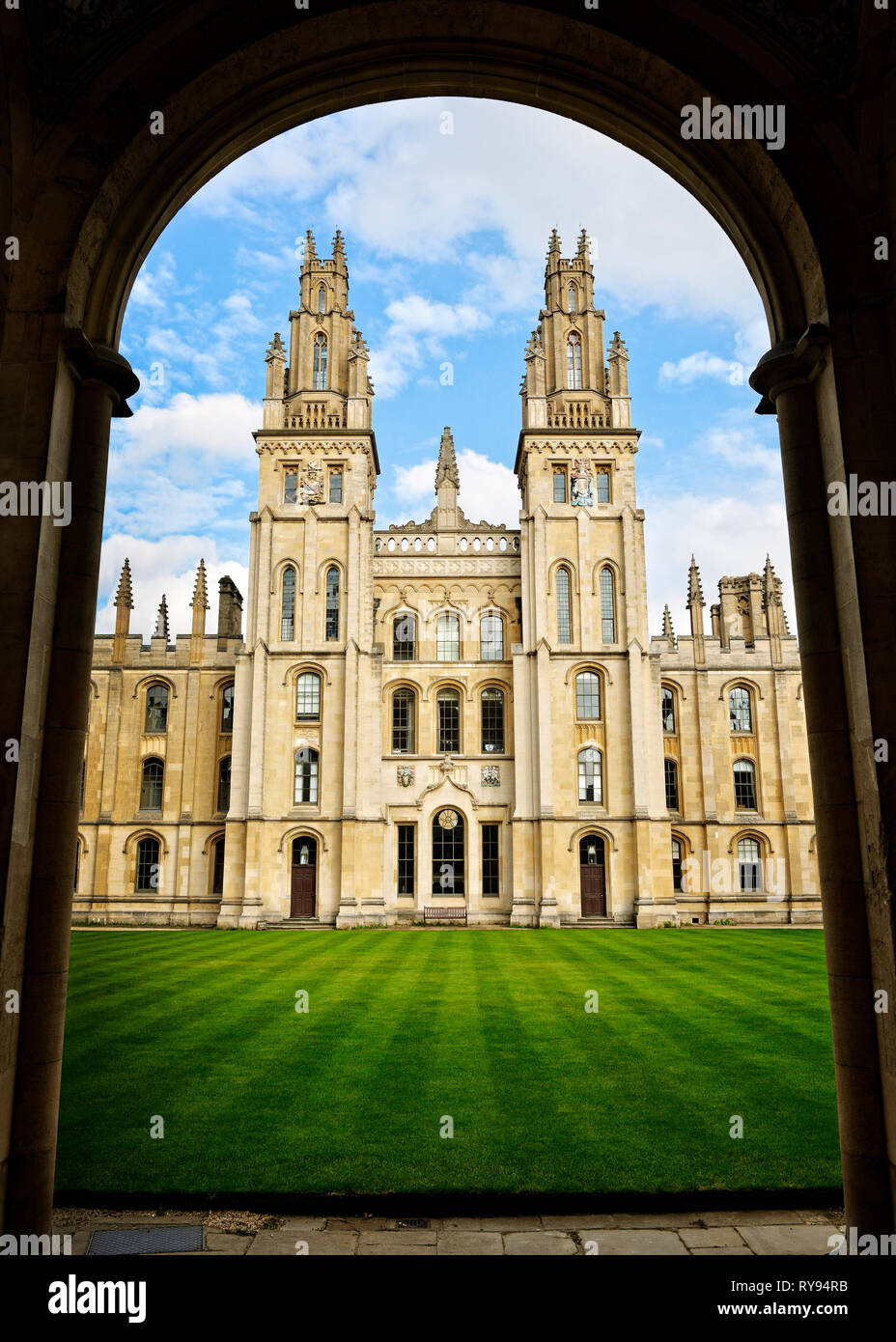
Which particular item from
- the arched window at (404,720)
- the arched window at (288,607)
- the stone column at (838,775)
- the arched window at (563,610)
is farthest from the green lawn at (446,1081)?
the arched window at (288,607)

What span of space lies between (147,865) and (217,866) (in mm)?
3169

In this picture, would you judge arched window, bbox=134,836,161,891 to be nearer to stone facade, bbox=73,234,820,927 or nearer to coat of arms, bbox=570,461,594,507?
stone facade, bbox=73,234,820,927

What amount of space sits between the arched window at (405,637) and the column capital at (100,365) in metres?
34.0

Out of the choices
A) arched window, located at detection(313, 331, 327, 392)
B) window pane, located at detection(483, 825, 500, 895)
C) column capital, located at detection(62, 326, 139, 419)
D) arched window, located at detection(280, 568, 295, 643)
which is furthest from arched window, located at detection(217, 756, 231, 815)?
column capital, located at detection(62, 326, 139, 419)

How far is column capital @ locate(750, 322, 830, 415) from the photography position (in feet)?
19.1

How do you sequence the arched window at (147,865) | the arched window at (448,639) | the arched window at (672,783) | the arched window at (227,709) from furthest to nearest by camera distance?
the arched window at (227,709), the arched window at (672,783), the arched window at (448,639), the arched window at (147,865)

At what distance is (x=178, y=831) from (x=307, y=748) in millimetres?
7407

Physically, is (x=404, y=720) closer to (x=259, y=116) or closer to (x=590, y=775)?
(x=590, y=775)

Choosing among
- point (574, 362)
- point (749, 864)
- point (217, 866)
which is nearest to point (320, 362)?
point (574, 362)

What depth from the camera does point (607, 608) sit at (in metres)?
38.8

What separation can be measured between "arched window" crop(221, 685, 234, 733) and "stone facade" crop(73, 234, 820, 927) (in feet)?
0.33

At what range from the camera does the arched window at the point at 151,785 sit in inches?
1618

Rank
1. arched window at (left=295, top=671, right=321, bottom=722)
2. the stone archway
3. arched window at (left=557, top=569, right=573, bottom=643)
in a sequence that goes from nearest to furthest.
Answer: the stone archway → arched window at (left=295, top=671, right=321, bottom=722) → arched window at (left=557, top=569, right=573, bottom=643)

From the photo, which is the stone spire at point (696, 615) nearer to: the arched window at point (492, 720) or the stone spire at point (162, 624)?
the arched window at point (492, 720)
